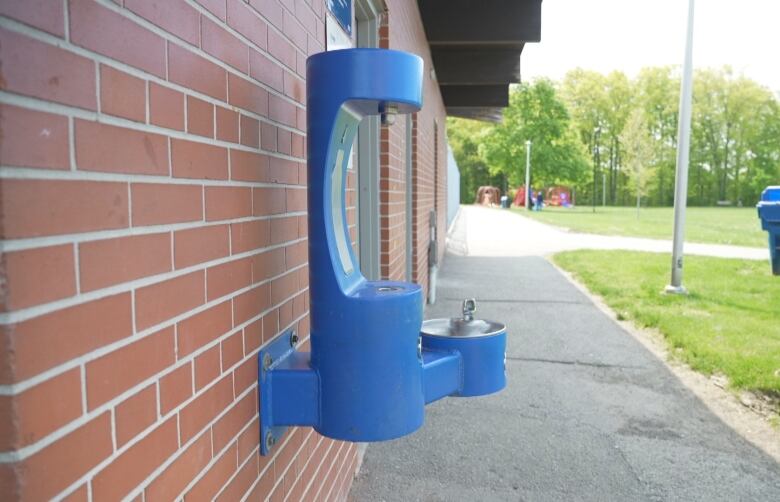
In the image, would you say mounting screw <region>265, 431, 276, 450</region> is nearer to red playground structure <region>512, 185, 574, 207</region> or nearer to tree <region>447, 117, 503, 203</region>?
red playground structure <region>512, 185, 574, 207</region>

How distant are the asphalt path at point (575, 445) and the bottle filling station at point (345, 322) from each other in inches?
59.3

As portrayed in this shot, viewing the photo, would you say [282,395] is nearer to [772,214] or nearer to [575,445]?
[575,445]

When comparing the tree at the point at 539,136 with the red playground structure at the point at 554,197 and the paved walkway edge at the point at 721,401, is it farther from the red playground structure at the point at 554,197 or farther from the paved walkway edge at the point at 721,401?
the paved walkway edge at the point at 721,401

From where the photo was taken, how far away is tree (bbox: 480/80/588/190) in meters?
45.0

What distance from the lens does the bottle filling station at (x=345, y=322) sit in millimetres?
1664

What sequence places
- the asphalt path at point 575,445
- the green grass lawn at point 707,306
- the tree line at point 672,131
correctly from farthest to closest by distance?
the tree line at point 672,131, the green grass lawn at point 707,306, the asphalt path at point 575,445

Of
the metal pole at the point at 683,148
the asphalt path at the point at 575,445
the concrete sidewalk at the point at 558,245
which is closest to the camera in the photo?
the asphalt path at the point at 575,445

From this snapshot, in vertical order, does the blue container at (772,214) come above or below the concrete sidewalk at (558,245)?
above

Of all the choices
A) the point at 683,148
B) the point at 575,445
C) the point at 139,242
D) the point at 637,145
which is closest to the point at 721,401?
the point at 575,445

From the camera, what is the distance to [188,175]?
127 cm

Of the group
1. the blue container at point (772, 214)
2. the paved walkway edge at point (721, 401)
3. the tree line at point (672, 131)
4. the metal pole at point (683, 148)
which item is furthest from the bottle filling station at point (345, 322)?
the tree line at point (672, 131)

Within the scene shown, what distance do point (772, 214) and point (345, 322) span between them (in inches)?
385

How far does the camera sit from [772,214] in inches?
374

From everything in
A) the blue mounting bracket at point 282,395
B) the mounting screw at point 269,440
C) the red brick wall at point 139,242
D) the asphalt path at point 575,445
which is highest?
the red brick wall at point 139,242
